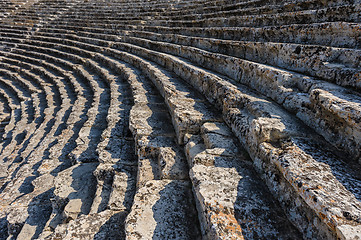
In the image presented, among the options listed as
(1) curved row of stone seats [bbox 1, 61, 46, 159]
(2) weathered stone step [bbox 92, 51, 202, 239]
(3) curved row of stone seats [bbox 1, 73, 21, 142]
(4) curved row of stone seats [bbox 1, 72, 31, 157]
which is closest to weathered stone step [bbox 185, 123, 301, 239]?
(2) weathered stone step [bbox 92, 51, 202, 239]

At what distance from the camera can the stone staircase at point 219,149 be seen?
4.31 ft

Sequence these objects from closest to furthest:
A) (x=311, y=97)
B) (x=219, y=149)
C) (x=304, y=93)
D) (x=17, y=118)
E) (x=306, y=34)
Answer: (x=311, y=97), (x=219, y=149), (x=304, y=93), (x=306, y=34), (x=17, y=118)

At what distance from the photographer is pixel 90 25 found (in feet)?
32.6

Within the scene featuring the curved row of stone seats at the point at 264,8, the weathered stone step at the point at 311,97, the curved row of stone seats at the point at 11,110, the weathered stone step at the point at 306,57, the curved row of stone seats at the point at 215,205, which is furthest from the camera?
the curved row of stone seats at the point at 11,110

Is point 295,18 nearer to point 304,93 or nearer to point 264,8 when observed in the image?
point 264,8

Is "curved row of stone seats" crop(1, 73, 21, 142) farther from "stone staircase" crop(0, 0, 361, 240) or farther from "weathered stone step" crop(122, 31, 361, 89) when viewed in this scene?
"weathered stone step" crop(122, 31, 361, 89)

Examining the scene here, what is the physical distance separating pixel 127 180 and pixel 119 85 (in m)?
3.19

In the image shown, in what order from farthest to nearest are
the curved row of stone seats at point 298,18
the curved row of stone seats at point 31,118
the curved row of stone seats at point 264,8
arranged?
1. the curved row of stone seats at point 31,118
2. the curved row of stone seats at point 264,8
3. the curved row of stone seats at point 298,18

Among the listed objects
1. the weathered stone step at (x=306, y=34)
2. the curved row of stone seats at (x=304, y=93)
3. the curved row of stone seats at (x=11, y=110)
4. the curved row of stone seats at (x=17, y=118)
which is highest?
the weathered stone step at (x=306, y=34)

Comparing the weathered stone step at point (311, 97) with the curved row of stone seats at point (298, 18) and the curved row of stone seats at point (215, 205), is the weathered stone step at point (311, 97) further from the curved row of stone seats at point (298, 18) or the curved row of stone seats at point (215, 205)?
the curved row of stone seats at point (298, 18)

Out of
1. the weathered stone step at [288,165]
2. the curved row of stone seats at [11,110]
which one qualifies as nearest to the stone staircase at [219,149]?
the weathered stone step at [288,165]

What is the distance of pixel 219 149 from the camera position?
1.92 meters

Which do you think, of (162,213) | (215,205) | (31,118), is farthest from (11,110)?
(215,205)

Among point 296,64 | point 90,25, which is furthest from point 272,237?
point 90,25
